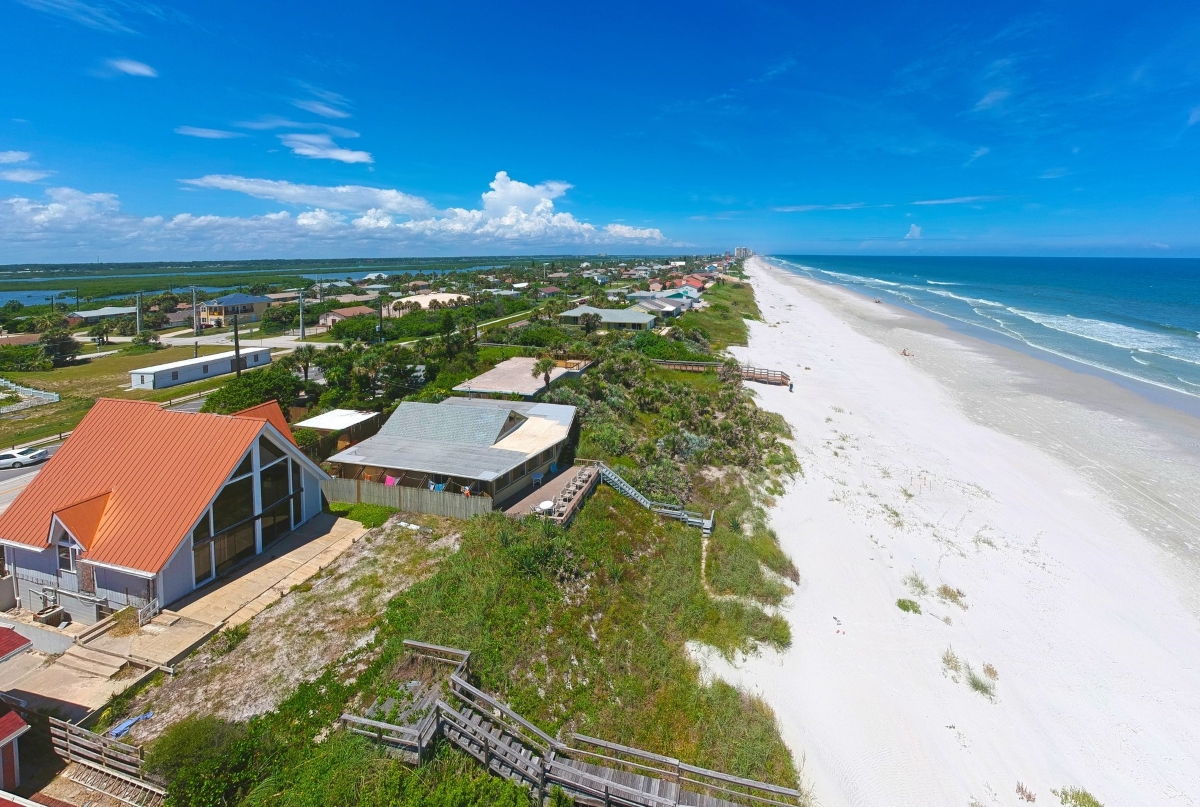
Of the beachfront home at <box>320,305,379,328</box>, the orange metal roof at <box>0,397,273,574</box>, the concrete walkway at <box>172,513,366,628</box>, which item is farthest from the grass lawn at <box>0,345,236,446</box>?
the concrete walkway at <box>172,513,366,628</box>

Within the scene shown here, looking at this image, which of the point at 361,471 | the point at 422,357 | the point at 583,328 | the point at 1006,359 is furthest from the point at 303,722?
the point at 1006,359

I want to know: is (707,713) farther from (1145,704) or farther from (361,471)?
(361,471)

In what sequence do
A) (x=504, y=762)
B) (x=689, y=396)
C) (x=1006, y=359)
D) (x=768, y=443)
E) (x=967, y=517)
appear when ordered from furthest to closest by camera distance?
(x=1006, y=359) → (x=689, y=396) → (x=768, y=443) → (x=967, y=517) → (x=504, y=762)

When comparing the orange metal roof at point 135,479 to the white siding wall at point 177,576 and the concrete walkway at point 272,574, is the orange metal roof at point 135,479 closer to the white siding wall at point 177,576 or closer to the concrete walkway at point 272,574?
the white siding wall at point 177,576

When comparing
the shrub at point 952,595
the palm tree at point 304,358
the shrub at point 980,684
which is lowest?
the shrub at point 980,684

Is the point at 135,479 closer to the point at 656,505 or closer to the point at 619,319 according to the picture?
the point at 656,505

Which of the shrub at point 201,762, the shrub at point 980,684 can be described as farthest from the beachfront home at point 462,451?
the shrub at point 980,684
